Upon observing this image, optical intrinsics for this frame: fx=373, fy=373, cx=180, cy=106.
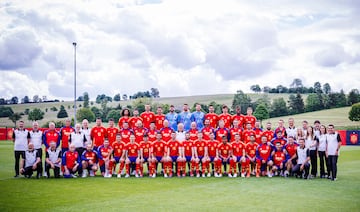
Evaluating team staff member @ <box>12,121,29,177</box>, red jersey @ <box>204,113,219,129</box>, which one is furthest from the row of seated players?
red jersey @ <box>204,113,219,129</box>

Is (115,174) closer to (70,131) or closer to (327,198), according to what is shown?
(70,131)

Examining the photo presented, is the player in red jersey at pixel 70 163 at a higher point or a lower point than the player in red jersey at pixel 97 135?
lower

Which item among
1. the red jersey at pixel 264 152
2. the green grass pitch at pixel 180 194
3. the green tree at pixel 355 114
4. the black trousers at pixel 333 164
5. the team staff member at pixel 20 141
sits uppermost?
the green tree at pixel 355 114

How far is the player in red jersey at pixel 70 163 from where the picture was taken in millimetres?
12658

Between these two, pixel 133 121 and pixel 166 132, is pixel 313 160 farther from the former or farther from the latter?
pixel 133 121

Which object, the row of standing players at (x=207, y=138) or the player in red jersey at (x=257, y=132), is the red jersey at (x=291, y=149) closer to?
the row of standing players at (x=207, y=138)

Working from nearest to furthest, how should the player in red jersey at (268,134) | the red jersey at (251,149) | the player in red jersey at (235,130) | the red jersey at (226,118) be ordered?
the red jersey at (251,149) → the player in red jersey at (235,130) → the player in red jersey at (268,134) → the red jersey at (226,118)

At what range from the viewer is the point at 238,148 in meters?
13.2

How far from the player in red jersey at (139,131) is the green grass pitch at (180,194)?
5.61 ft

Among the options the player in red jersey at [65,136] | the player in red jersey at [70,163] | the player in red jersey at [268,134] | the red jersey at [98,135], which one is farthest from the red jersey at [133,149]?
the player in red jersey at [268,134]

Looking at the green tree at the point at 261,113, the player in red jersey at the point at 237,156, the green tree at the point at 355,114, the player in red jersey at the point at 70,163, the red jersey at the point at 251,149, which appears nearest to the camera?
the player in red jersey at the point at 70,163

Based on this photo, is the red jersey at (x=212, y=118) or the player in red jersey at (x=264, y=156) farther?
the red jersey at (x=212, y=118)

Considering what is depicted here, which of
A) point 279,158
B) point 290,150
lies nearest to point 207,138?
point 279,158

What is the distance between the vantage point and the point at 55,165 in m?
12.6
